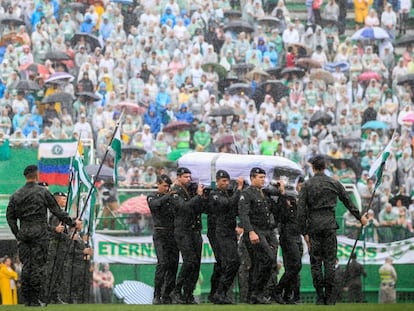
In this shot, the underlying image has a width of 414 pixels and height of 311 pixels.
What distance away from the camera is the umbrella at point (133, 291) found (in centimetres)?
2725

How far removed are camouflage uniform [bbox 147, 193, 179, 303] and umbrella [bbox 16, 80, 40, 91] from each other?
1323 cm

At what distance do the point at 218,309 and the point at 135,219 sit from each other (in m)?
9.54

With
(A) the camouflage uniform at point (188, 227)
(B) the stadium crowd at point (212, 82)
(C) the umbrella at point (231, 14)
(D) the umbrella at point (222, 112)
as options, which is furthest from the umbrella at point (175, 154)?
(A) the camouflage uniform at point (188, 227)

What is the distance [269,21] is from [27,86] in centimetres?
723

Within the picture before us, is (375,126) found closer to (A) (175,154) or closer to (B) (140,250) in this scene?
(A) (175,154)

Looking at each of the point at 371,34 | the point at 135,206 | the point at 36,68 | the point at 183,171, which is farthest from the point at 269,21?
the point at 183,171

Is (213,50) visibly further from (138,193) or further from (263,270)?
(263,270)

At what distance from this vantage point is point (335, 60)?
37.2 m

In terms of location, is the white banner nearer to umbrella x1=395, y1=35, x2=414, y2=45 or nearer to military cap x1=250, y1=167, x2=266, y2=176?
military cap x1=250, y1=167, x2=266, y2=176

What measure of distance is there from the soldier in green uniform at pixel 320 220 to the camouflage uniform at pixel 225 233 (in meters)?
1.84

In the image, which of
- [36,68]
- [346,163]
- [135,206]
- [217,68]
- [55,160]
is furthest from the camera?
[217,68]

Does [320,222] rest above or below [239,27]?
below

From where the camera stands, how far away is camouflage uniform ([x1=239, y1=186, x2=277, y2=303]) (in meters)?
20.7

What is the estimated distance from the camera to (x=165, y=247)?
73.0ft
